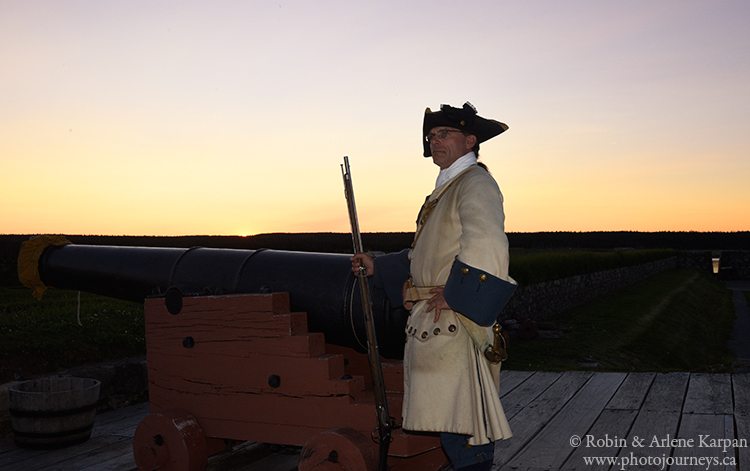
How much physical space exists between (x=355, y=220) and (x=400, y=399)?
3.61ft

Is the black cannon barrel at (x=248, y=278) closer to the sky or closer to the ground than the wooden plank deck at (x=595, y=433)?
closer to the sky

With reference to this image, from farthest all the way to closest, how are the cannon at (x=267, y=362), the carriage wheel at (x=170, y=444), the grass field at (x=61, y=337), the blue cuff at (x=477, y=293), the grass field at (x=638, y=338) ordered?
the grass field at (x=638, y=338) < the grass field at (x=61, y=337) < the carriage wheel at (x=170, y=444) < the cannon at (x=267, y=362) < the blue cuff at (x=477, y=293)

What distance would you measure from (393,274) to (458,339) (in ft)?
2.03

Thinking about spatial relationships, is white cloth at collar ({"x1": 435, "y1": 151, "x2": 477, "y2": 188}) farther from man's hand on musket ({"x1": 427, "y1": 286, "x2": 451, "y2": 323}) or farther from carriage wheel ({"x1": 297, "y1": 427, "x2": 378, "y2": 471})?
carriage wheel ({"x1": 297, "y1": 427, "x2": 378, "y2": 471})

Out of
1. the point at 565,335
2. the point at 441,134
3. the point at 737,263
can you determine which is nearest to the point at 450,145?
the point at 441,134

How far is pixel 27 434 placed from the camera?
13.9ft

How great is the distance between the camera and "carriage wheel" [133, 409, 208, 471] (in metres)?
3.61

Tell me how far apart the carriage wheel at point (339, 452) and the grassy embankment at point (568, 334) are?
11.2ft

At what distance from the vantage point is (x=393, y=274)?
9.82 feet

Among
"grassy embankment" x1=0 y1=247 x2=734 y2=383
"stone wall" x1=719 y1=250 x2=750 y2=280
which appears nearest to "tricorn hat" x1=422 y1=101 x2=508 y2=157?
"grassy embankment" x1=0 y1=247 x2=734 y2=383

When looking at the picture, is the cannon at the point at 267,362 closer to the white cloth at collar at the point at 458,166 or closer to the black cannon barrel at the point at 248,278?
the black cannon barrel at the point at 248,278

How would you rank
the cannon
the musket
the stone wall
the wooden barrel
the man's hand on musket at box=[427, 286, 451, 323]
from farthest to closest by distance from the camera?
the stone wall
the wooden barrel
the cannon
the musket
the man's hand on musket at box=[427, 286, 451, 323]

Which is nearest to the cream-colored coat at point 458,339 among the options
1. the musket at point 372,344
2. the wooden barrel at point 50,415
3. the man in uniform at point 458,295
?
the man in uniform at point 458,295

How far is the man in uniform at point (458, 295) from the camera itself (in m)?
2.35
